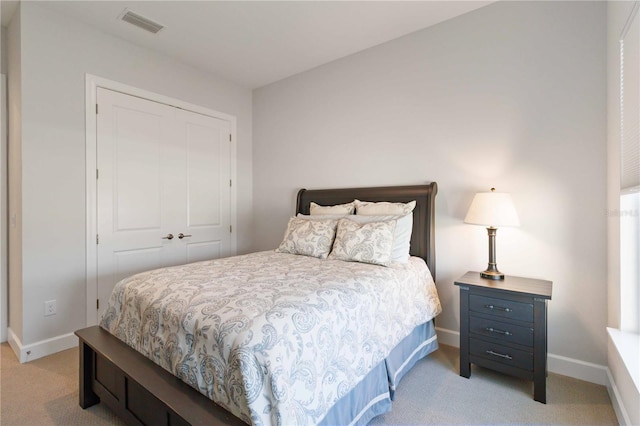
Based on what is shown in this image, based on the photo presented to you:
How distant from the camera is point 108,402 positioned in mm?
1685

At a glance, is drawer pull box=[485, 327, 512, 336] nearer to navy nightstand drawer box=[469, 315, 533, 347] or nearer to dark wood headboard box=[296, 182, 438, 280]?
navy nightstand drawer box=[469, 315, 533, 347]

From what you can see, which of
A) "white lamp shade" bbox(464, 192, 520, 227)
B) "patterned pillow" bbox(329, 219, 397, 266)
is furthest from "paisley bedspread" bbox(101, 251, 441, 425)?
"white lamp shade" bbox(464, 192, 520, 227)

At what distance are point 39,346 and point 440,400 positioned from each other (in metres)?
3.08

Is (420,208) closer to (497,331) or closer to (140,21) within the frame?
(497,331)

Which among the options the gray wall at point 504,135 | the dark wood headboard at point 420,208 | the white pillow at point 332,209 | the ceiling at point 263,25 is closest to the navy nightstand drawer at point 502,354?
the gray wall at point 504,135

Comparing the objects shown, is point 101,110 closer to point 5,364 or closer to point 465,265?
point 5,364

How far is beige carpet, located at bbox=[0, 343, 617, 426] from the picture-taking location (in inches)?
67.5

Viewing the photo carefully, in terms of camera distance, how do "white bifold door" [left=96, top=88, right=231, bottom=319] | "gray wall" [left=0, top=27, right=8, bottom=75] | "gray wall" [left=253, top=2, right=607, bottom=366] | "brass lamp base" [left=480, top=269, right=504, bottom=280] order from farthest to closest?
"white bifold door" [left=96, top=88, right=231, bottom=319] < "gray wall" [left=0, top=27, right=8, bottom=75] < "brass lamp base" [left=480, top=269, right=504, bottom=280] < "gray wall" [left=253, top=2, right=607, bottom=366]

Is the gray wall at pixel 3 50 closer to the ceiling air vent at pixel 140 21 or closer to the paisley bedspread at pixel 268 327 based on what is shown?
the ceiling air vent at pixel 140 21

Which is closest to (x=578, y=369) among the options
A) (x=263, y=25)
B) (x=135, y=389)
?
(x=135, y=389)

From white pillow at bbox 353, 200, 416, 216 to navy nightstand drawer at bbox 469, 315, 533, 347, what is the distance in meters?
0.96

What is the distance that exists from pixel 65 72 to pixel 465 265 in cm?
379

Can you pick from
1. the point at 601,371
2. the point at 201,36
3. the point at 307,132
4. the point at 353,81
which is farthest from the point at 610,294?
the point at 201,36

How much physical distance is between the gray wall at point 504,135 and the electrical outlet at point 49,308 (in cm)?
273
